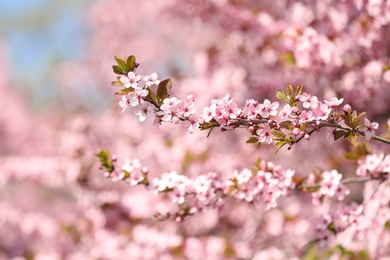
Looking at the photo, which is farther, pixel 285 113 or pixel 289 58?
pixel 289 58

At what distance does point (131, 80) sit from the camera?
276 centimetres

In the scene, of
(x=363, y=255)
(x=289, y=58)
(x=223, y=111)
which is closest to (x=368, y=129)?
(x=223, y=111)

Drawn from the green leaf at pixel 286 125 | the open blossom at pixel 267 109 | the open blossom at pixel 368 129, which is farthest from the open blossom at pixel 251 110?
the open blossom at pixel 368 129

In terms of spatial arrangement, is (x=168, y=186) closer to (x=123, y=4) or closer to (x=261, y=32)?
(x=261, y=32)

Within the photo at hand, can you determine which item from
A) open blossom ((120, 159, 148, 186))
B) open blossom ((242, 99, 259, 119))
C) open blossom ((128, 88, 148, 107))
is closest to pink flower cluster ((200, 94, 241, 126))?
open blossom ((242, 99, 259, 119))

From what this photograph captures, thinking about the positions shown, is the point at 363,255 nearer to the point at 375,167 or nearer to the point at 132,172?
the point at 375,167

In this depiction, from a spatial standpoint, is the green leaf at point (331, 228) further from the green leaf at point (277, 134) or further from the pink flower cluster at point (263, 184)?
the green leaf at point (277, 134)

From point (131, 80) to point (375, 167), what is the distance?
1.62m

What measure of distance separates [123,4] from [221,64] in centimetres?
896

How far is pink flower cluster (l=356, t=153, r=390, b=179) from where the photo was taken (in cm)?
342

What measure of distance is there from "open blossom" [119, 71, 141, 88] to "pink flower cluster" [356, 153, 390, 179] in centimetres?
158

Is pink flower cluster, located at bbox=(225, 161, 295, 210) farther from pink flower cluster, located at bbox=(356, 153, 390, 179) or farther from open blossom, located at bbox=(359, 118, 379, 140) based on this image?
open blossom, located at bbox=(359, 118, 379, 140)

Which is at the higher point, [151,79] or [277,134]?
[151,79]

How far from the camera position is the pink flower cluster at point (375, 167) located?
3.42m
